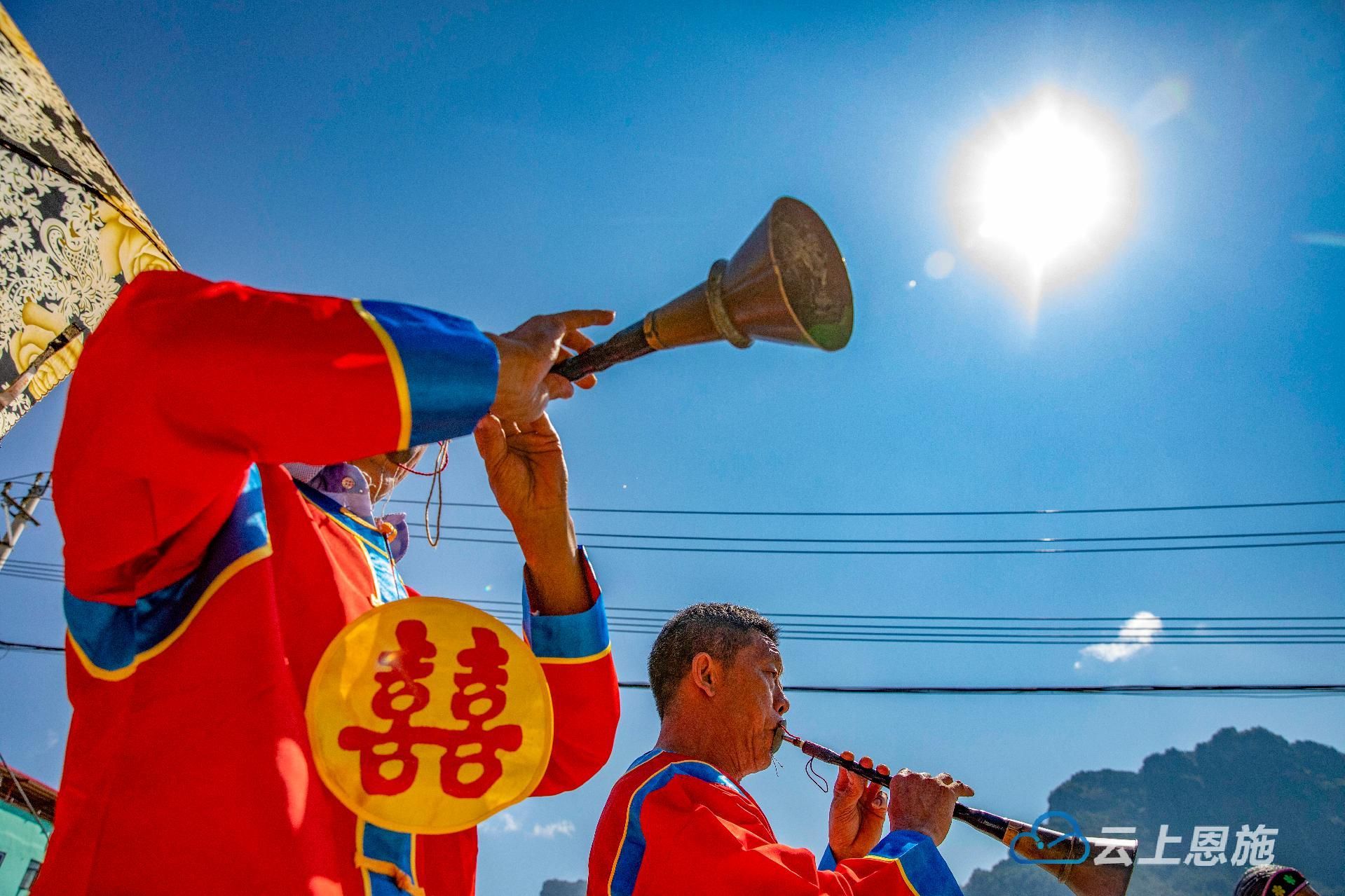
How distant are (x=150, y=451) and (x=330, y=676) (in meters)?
0.57

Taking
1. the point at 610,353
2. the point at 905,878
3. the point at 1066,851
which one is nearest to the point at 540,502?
the point at 610,353

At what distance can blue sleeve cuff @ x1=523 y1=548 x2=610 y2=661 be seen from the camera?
7.33ft

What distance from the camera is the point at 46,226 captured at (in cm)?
445

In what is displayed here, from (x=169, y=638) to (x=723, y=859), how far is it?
170 cm

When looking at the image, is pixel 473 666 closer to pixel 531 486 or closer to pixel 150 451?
pixel 531 486

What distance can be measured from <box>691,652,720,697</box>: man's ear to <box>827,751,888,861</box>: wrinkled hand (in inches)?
42.6

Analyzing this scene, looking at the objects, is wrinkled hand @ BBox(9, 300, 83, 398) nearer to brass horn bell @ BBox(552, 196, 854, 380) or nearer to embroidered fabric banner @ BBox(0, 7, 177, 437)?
embroidered fabric banner @ BBox(0, 7, 177, 437)

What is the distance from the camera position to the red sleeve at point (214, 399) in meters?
1.23

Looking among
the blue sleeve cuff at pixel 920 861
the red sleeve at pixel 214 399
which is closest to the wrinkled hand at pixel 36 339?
the red sleeve at pixel 214 399

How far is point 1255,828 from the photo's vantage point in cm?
795

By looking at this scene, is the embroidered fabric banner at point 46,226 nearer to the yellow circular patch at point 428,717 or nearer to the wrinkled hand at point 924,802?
the yellow circular patch at point 428,717

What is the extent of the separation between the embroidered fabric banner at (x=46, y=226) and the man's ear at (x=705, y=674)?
12.5ft

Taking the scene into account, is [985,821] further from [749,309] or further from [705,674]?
[749,309]

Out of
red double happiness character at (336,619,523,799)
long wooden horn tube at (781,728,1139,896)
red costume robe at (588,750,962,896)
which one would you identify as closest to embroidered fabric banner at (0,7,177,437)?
red double happiness character at (336,619,523,799)
